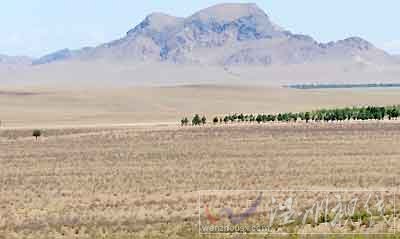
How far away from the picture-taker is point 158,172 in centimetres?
4697

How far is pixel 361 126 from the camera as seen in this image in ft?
285

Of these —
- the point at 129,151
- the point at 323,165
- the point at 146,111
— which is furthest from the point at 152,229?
the point at 146,111

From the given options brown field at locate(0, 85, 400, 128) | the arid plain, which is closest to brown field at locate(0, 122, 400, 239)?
the arid plain

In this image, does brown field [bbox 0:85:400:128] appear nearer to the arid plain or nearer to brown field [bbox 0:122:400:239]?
the arid plain

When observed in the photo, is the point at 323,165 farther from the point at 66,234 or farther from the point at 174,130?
the point at 174,130

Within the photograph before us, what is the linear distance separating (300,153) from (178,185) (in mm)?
19265

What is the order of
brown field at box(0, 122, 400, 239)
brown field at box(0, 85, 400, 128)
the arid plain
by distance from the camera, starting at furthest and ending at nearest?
brown field at box(0, 85, 400, 128) < the arid plain < brown field at box(0, 122, 400, 239)

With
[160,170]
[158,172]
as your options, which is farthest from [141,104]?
[158,172]

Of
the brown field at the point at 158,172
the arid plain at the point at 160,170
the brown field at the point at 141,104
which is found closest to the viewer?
the brown field at the point at 158,172

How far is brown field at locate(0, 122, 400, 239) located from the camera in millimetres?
28812

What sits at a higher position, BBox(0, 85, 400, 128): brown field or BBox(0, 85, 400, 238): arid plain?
BBox(0, 85, 400, 128): brown field

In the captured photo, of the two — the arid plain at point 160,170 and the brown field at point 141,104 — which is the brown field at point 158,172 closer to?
the arid plain at point 160,170

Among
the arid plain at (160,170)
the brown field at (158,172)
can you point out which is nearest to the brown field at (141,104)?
the arid plain at (160,170)

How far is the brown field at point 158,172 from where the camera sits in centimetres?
2881
